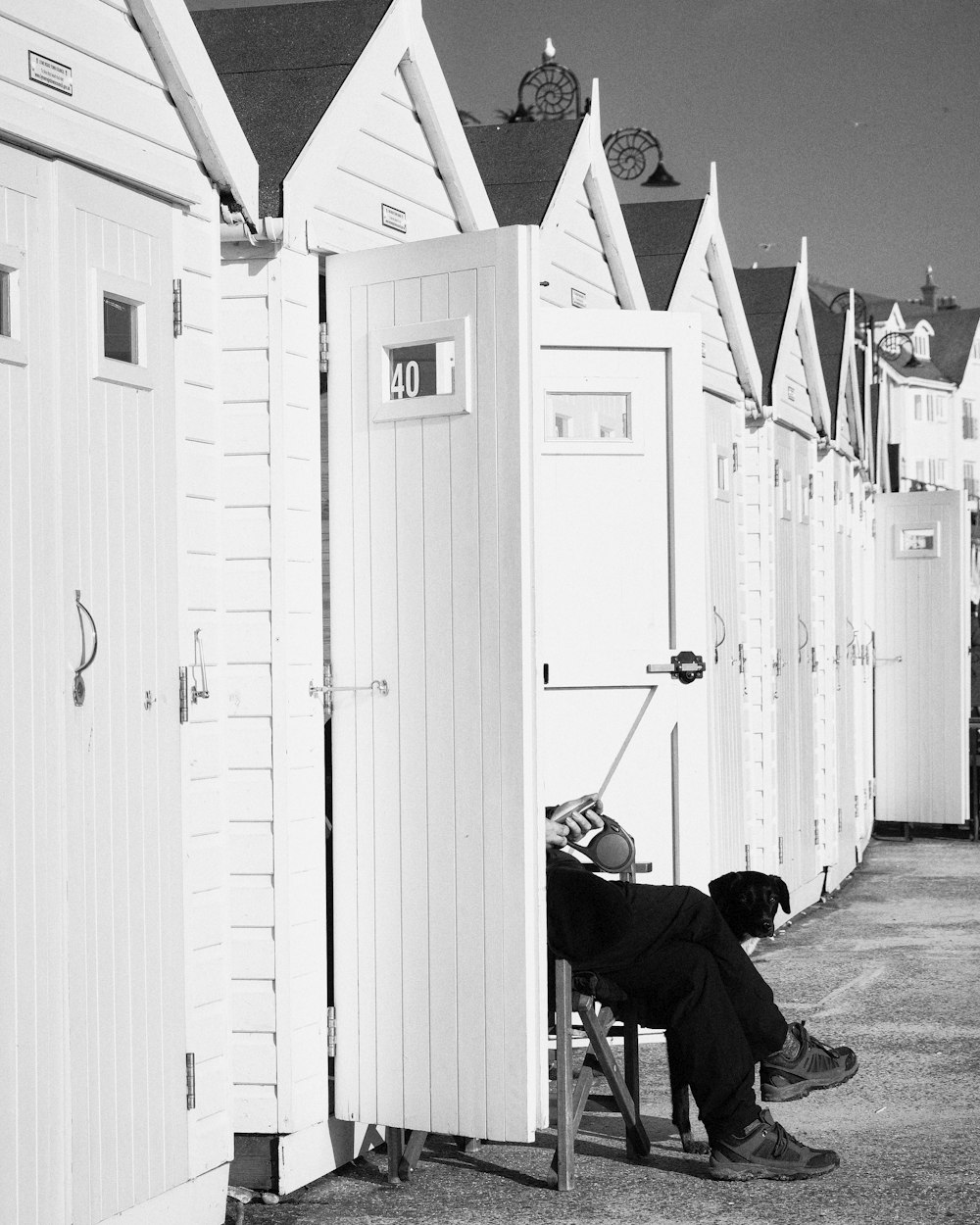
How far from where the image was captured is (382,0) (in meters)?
5.41

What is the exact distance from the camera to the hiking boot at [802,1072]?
17.4ft

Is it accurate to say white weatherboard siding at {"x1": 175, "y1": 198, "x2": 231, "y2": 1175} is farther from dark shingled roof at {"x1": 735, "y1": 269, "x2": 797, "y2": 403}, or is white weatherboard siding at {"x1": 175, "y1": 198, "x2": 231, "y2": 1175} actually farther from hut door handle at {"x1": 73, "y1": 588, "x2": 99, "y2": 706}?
dark shingled roof at {"x1": 735, "y1": 269, "x2": 797, "y2": 403}

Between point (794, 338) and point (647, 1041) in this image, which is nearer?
point (647, 1041)

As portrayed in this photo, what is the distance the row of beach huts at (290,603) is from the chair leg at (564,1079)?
17 centimetres

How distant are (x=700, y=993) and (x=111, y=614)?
194 centimetres

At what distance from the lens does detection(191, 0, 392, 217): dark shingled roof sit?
16.4ft

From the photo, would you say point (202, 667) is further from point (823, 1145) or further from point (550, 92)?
point (550, 92)

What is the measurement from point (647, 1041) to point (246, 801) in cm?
265

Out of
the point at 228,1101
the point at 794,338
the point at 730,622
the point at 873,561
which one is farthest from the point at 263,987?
the point at 873,561

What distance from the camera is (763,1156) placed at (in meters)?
4.78

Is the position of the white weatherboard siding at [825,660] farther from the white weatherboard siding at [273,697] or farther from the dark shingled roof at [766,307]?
the white weatherboard siding at [273,697]

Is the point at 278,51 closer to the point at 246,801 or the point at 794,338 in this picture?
the point at 246,801

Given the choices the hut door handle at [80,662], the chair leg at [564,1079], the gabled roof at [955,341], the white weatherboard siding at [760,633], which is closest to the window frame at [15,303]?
the hut door handle at [80,662]

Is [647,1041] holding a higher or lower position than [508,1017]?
lower
